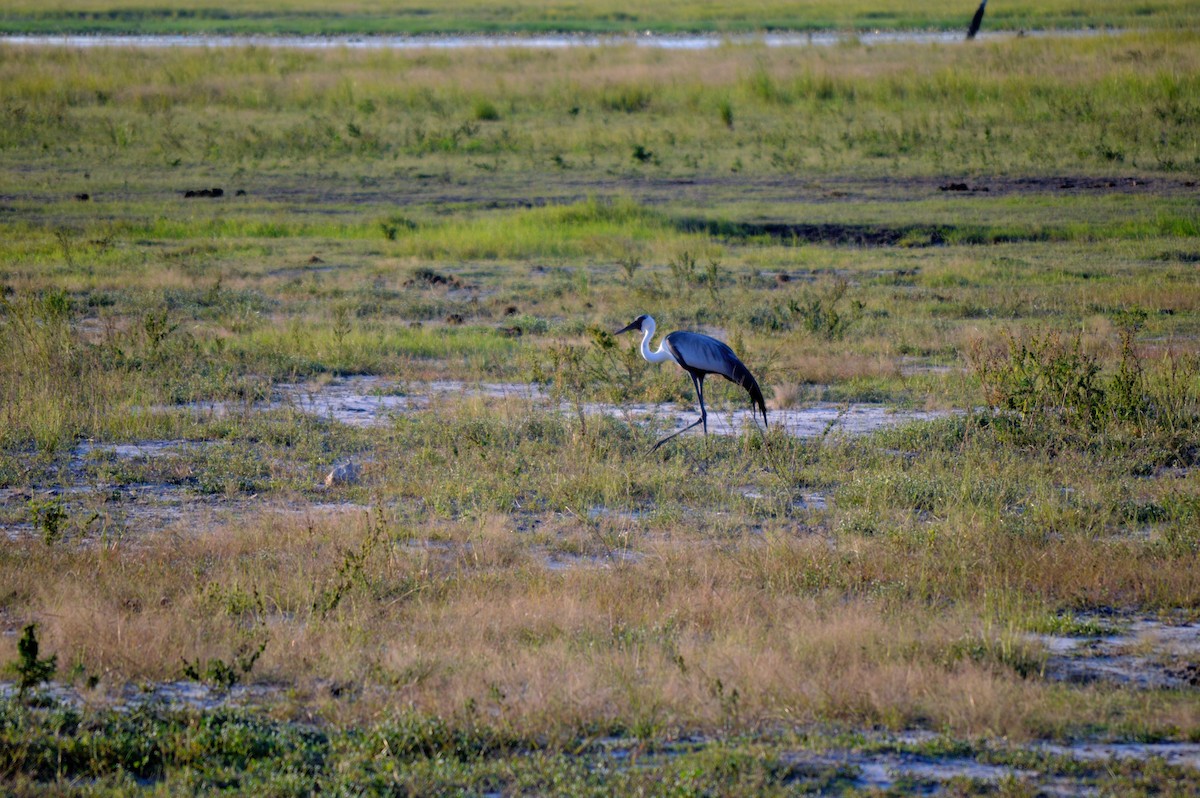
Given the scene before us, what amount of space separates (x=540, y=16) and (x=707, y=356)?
54811mm

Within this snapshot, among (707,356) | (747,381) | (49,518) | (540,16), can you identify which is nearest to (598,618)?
(49,518)

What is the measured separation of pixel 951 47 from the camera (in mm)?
33062

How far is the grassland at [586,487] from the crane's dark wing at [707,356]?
1.44ft

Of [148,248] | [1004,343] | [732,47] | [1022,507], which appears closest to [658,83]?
[732,47]

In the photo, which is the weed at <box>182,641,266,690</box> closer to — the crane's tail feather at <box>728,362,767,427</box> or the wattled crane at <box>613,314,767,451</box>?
the wattled crane at <box>613,314,767,451</box>

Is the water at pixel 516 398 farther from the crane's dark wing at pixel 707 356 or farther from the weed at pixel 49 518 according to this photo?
the weed at pixel 49 518

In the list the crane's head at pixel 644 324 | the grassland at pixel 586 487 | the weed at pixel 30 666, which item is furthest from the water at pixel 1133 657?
the crane's head at pixel 644 324

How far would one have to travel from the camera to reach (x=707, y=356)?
29.7 ft

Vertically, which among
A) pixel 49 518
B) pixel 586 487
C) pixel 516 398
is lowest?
pixel 586 487

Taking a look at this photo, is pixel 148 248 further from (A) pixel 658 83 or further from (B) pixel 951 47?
(B) pixel 951 47

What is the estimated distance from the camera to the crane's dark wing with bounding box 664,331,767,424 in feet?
29.3

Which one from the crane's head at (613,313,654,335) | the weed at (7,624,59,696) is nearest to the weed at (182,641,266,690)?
the weed at (7,624,59,696)

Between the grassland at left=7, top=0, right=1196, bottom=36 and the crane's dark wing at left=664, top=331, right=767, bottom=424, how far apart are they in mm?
44064

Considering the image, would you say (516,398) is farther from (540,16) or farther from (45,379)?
(540,16)
